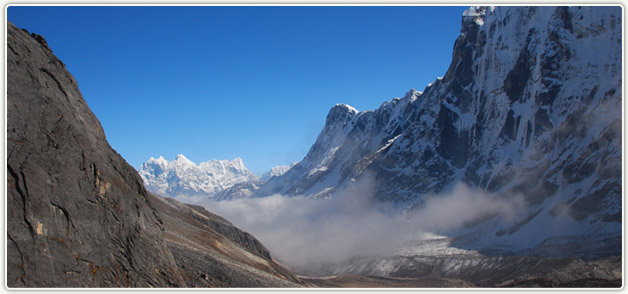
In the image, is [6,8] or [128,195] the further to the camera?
[128,195]

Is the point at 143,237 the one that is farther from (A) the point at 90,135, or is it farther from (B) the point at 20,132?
(B) the point at 20,132

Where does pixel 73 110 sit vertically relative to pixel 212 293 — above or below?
above

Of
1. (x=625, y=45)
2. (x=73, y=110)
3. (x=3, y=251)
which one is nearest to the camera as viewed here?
(x=3, y=251)

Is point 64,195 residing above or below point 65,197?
above

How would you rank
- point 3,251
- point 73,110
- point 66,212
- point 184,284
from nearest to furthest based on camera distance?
1. point 3,251
2. point 66,212
3. point 73,110
4. point 184,284
